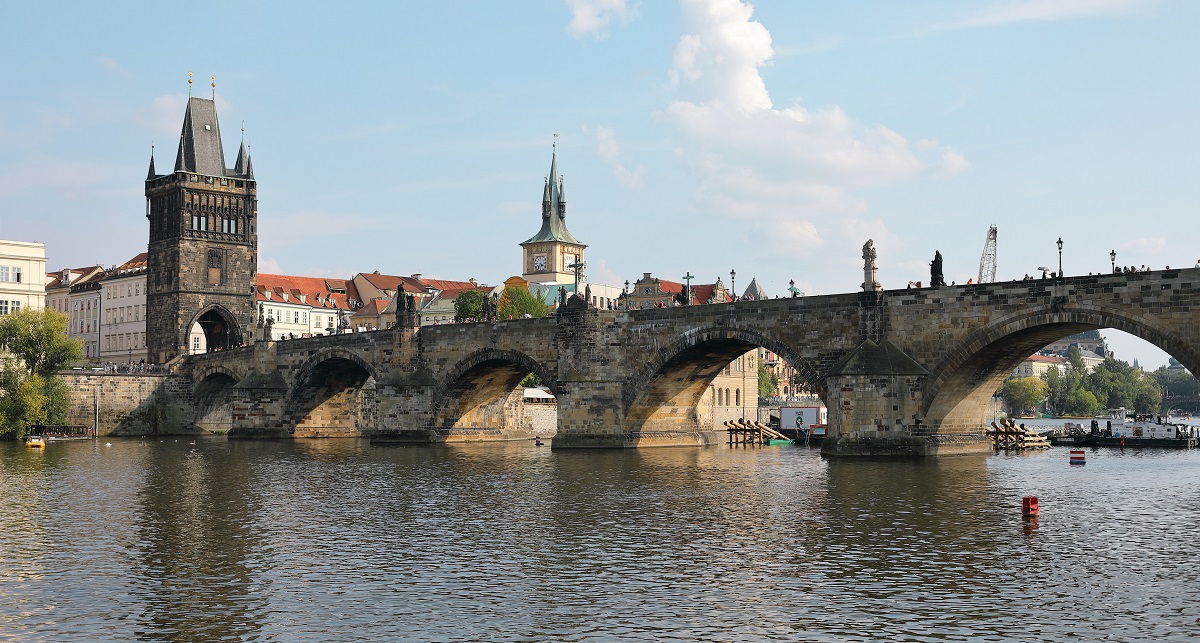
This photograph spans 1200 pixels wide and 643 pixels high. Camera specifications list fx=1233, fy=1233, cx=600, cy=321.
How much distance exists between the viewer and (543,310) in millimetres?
131375

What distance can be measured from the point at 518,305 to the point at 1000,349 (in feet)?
263

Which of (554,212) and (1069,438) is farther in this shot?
(554,212)

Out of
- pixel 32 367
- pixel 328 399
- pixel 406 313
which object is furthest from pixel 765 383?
pixel 32 367

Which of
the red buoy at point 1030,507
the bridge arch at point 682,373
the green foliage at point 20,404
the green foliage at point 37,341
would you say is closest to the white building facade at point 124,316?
the green foliage at point 37,341

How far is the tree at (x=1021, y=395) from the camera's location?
193 metres

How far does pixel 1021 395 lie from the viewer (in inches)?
7603

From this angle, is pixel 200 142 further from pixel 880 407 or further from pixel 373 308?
pixel 880 407

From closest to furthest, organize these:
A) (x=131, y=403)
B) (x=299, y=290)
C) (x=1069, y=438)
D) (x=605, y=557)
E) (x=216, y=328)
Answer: (x=605, y=557) → (x=1069, y=438) → (x=131, y=403) → (x=216, y=328) → (x=299, y=290)

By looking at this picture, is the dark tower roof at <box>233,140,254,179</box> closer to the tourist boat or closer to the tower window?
the tower window

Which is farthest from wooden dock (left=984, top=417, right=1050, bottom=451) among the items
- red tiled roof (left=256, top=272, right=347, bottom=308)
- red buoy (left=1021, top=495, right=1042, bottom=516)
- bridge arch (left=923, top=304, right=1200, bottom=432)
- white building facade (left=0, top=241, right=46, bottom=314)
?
red tiled roof (left=256, top=272, right=347, bottom=308)

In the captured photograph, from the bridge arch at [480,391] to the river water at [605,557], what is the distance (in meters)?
23.4

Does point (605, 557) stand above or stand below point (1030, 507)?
below

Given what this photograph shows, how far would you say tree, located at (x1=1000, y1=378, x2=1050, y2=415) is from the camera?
193000 mm

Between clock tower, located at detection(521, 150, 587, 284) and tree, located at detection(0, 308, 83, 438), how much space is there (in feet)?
349
